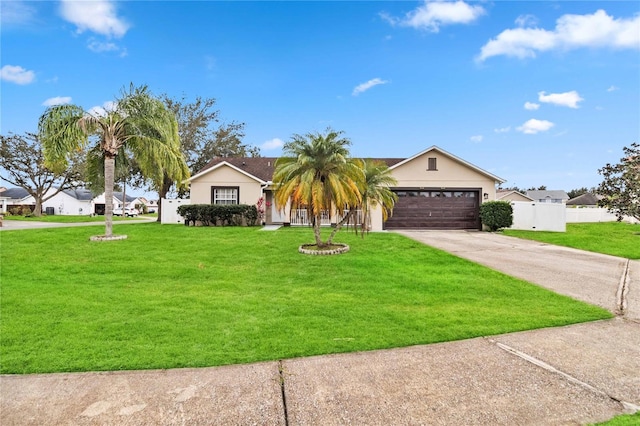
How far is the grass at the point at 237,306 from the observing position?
4.16 metres

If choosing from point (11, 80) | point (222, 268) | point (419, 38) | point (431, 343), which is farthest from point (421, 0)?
point (11, 80)

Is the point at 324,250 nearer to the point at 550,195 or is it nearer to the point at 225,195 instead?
the point at 225,195

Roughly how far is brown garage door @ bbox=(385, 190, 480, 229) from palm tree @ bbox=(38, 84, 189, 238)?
12.2 m

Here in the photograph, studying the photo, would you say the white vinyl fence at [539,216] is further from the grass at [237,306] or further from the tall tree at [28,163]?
the tall tree at [28,163]

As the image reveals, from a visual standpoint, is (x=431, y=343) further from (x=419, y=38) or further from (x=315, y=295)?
(x=419, y=38)

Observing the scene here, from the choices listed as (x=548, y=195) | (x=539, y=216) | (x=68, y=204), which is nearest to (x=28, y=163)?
(x=68, y=204)

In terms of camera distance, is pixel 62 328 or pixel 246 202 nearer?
pixel 62 328

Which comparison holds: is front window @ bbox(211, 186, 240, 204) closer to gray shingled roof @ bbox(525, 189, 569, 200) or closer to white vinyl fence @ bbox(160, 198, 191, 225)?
white vinyl fence @ bbox(160, 198, 191, 225)

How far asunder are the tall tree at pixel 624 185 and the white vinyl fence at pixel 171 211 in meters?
25.3

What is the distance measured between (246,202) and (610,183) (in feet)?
69.8

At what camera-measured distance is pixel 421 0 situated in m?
13.1

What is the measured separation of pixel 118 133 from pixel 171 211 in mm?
9287

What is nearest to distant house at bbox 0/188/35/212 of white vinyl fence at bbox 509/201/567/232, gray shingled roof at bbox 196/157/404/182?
gray shingled roof at bbox 196/157/404/182

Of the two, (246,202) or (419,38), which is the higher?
(419,38)
